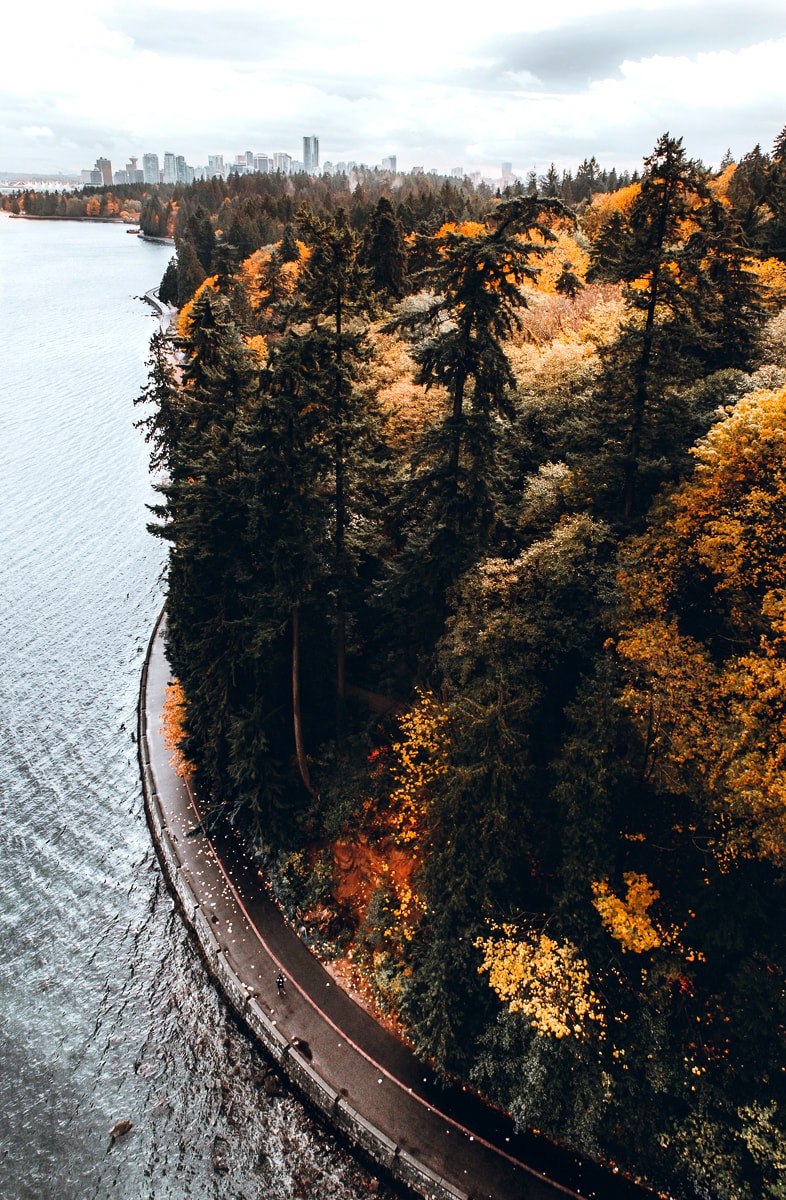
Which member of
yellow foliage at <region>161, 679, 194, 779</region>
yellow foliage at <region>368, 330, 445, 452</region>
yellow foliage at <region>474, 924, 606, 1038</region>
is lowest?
yellow foliage at <region>161, 679, 194, 779</region>

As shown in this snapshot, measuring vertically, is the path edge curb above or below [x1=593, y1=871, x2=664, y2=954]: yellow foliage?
below

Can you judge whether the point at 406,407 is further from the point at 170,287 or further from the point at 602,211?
the point at 170,287

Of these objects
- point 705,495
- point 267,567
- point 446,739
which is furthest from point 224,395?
point 705,495

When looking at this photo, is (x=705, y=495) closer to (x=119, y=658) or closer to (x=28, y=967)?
(x=28, y=967)

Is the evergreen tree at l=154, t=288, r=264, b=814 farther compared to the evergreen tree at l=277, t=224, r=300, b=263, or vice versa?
the evergreen tree at l=277, t=224, r=300, b=263

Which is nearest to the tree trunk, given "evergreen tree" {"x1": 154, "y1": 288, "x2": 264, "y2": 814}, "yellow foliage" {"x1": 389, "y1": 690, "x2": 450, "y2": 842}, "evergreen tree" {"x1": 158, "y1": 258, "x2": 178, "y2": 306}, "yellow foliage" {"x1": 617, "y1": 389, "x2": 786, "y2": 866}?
"evergreen tree" {"x1": 154, "y1": 288, "x2": 264, "y2": 814}

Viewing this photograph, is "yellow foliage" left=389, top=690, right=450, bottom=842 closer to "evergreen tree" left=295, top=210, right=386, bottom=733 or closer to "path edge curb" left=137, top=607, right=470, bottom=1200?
"path edge curb" left=137, top=607, right=470, bottom=1200
